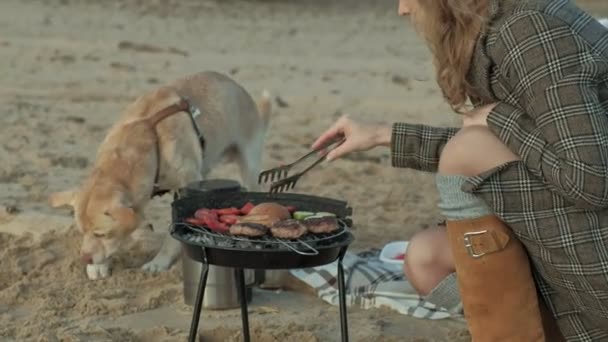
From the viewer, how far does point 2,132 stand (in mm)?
7613

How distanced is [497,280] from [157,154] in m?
2.58

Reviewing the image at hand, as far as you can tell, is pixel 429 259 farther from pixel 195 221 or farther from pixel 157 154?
pixel 157 154

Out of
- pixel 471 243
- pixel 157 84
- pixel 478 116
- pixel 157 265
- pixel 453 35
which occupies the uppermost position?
pixel 453 35

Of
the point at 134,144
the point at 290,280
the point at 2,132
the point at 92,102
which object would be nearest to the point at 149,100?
the point at 134,144

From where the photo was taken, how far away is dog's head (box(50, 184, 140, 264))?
4699 millimetres

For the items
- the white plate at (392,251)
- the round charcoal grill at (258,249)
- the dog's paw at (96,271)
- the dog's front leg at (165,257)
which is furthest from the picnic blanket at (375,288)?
the round charcoal grill at (258,249)

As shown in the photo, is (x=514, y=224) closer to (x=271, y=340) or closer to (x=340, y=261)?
(x=340, y=261)

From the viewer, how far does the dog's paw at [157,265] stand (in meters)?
4.87

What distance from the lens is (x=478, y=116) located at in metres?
3.15

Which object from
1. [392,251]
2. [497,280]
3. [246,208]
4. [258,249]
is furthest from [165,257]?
[497,280]

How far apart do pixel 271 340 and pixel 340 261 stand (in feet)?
3.21

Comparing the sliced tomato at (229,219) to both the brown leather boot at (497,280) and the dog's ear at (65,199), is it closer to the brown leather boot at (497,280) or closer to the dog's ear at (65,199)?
the brown leather boot at (497,280)

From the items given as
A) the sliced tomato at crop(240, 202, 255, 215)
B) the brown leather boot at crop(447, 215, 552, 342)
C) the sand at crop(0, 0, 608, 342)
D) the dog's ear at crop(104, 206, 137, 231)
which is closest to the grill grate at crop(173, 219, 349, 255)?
the sliced tomato at crop(240, 202, 255, 215)

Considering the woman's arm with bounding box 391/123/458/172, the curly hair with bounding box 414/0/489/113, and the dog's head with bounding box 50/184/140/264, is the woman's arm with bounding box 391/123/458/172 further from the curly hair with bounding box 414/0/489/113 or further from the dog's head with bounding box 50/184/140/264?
the dog's head with bounding box 50/184/140/264
